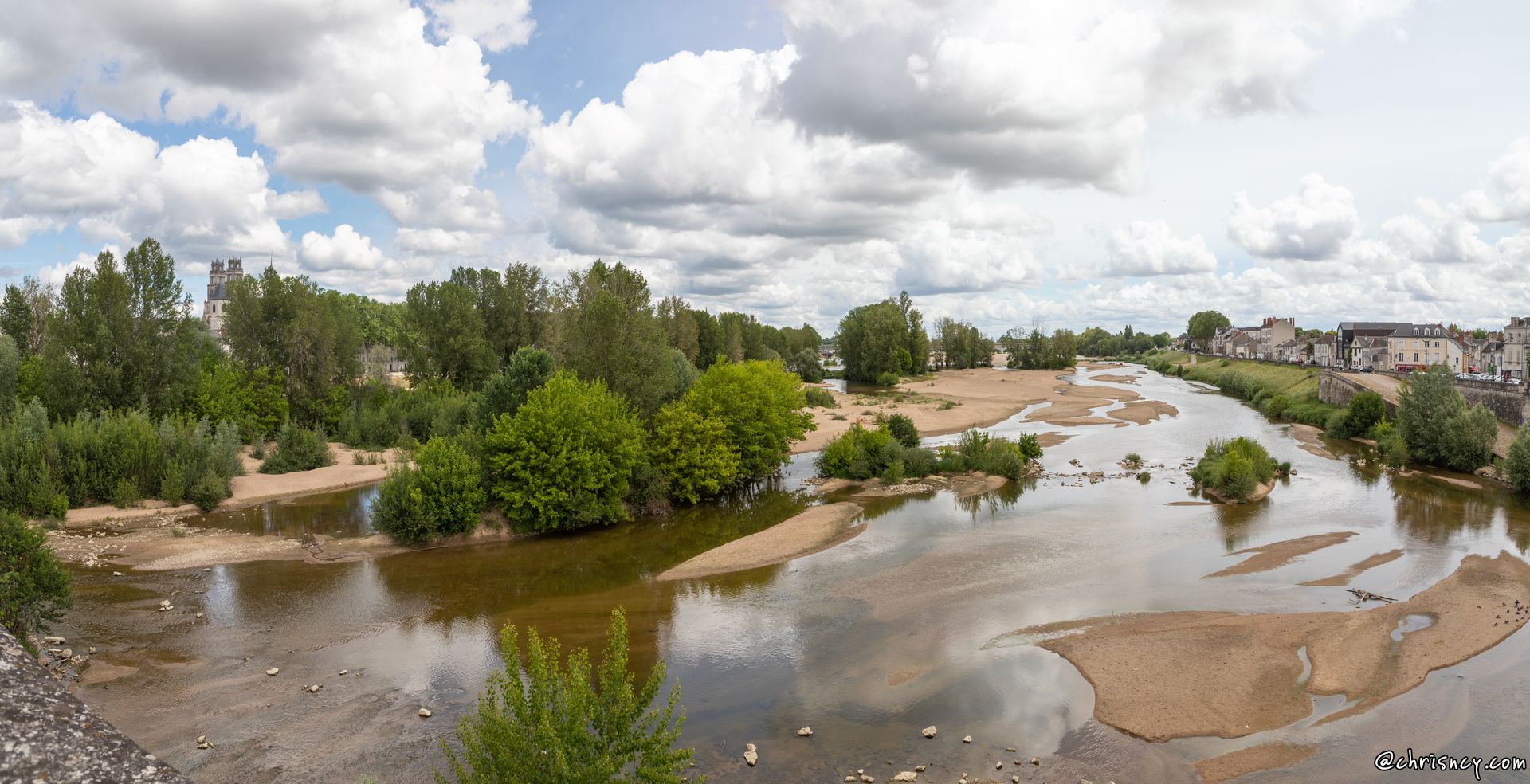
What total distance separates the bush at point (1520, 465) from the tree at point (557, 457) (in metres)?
40.4

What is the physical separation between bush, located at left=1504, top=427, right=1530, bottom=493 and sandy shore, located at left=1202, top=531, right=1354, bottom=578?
45.6ft

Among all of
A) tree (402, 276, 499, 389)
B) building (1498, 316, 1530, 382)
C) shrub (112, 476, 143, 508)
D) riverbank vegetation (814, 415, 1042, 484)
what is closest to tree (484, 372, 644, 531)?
riverbank vegetation (814, 415, 1042, 484)

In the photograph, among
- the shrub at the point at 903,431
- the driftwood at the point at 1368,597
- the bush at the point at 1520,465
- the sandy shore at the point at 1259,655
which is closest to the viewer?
the sandy shore at the point at 1259,655

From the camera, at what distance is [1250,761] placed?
15172 mm

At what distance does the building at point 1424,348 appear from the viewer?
100 metres

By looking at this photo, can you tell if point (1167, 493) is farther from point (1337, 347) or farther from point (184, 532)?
point (1337, 347)

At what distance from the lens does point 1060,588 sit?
25.0 m

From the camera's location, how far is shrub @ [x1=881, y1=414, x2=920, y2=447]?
154 feet

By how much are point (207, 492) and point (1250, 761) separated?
1550 inches

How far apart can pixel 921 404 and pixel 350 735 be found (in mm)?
68751

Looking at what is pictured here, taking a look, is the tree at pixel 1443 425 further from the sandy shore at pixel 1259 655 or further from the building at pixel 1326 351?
the building at pixel 1326 351

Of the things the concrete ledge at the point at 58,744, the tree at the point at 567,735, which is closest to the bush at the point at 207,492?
the tree at the point at 567,735

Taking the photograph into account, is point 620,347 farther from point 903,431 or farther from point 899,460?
point 903,431

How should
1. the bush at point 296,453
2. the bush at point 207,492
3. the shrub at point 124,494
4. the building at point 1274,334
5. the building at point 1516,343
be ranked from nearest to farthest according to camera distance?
the shrub at point 124,494 → the bush at point 207,492 → the bush at point 296,453 → the building at point 1516,343 → the building at point 1274,334
